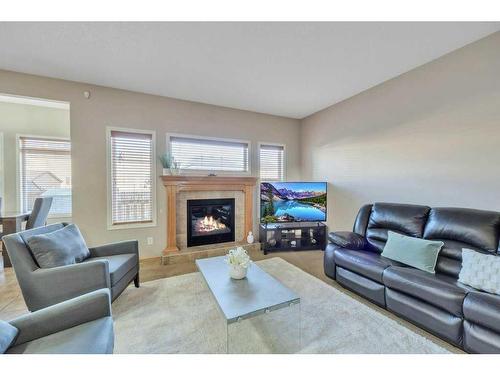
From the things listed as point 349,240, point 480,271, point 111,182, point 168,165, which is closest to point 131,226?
point 111,182

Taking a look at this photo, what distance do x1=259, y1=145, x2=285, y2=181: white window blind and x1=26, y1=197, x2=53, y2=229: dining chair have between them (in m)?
3.67

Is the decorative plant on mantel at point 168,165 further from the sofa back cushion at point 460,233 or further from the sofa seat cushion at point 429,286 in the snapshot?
the sofa back cushion at point 460,233

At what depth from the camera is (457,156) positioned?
7.86 feet

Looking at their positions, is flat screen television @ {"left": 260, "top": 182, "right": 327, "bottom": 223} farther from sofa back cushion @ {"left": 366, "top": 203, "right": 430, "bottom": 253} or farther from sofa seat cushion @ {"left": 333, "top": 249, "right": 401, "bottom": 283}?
sofa seat cushion @ {"left": 333, "top": 249, "right": 401, "bottom": 283}

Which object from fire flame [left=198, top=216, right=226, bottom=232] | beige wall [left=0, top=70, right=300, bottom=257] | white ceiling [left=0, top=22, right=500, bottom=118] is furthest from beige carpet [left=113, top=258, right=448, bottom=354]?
white ceiling [left=0, top=22, right=500, bottom=118]

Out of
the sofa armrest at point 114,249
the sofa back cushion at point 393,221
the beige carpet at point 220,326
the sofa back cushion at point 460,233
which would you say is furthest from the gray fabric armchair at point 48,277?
the sofa back cushion at point 460,233

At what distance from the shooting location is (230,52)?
2.35 meters

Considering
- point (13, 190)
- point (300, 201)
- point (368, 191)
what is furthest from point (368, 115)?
point (13, 190)

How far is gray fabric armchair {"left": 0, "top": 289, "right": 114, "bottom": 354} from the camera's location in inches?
42.0

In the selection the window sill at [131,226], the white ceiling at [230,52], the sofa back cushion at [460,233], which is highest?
the white ceiling at [230,52]

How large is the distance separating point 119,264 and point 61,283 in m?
0.47

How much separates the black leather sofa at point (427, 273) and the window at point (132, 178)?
9.71 feet

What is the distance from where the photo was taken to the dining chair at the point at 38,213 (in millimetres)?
3101
